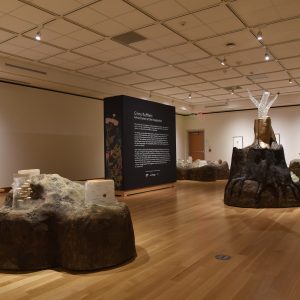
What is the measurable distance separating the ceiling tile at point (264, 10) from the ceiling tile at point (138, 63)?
273 cm

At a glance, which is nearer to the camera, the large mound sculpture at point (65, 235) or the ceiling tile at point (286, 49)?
the large mound sculpture at point (65, 235)

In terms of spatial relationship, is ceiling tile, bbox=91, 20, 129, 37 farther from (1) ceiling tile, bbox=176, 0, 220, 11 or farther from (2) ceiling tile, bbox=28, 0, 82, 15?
(1) ceiling tile, bbox=176, 0, 220, 11

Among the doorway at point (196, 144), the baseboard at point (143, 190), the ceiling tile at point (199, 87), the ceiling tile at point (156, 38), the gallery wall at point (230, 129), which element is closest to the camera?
the ceiling tile at point (156, 38)

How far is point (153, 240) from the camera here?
167 inches

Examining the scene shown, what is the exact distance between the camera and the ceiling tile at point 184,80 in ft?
31.5

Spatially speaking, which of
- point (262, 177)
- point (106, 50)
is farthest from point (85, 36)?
point (262, 177)

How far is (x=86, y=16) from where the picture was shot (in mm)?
5289

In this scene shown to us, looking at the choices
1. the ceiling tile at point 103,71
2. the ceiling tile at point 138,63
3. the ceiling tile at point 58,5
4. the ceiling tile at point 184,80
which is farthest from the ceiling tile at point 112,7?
the ceiling tile at point 184,80

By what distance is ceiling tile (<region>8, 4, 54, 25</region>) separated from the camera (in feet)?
16.4

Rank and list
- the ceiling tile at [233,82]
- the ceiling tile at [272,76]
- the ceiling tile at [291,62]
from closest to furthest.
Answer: the ceiling tile at [291,62]
the ceiling tile at [272,76]
the ceiling tile at [233,82]

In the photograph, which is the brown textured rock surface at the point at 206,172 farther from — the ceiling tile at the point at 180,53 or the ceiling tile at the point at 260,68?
the ceiling tile at the point at 180,53

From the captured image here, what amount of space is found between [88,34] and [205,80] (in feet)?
15.8

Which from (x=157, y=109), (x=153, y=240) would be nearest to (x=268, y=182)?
(x=153, y=240)

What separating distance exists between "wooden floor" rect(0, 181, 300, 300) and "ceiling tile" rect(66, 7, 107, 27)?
10.9ft
